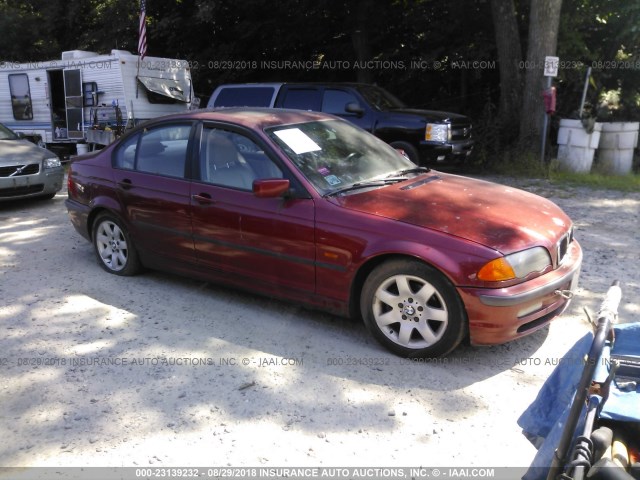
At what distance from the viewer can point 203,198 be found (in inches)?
189

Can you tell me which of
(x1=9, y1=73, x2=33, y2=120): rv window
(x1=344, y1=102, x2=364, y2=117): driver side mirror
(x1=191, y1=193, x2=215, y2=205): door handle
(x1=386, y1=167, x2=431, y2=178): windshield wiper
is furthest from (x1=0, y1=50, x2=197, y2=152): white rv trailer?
(x1=386, y1=167, x2=431, y2=178): windshield wiper

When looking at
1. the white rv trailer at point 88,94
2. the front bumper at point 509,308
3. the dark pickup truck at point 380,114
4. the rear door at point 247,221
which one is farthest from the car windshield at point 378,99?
the front bumper at point 509,308

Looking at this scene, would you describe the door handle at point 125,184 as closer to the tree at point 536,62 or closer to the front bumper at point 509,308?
the front bumper at point 509,308

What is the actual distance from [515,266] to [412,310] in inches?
27.9

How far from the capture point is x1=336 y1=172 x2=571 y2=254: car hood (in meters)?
3.82

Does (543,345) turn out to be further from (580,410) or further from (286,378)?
(580,410)

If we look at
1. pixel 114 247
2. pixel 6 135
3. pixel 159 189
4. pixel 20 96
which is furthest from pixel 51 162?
pixel 20 96

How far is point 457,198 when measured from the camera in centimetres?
438

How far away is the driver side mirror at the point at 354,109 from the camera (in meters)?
10.4

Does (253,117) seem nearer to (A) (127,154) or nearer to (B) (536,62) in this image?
(A) (127,154)

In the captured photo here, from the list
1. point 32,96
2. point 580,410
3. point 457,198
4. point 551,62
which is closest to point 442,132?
point 551,62

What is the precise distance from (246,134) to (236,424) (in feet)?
7.72

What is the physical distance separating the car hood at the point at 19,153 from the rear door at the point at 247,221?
5147 mm

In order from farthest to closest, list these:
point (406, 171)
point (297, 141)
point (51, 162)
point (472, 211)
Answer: point (51, 162), point (406, 171), point (297, 141), point (472, 211)
